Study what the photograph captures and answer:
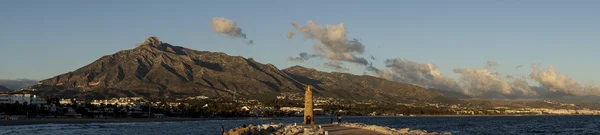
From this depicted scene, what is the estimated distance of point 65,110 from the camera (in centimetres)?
19575

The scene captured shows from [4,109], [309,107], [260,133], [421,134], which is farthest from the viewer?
[4,109]

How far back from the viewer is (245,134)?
57250mm

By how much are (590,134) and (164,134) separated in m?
47.8

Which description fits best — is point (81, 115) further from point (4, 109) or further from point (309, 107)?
point (309, 107)

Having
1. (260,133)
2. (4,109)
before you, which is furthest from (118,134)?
(4,109)

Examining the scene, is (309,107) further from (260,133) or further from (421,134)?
(421,134)

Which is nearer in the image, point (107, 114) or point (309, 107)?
point (309, 107)

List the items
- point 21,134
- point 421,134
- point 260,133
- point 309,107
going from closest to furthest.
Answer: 1. point 421,134
2. point 260,133
3. point 21,134
4. point 309,107

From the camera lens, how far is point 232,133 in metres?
57.1

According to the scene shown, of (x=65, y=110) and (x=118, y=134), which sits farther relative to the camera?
(x=65, y=110)

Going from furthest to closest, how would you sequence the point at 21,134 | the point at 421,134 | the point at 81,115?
the point at 81,115, the point at 21,134, the point at 421,134

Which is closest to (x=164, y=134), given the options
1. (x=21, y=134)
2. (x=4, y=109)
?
(x=21, y=134)

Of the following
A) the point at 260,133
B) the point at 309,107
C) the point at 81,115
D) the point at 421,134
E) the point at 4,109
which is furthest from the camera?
the point at 81,115

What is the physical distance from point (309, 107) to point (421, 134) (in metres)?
31.4
